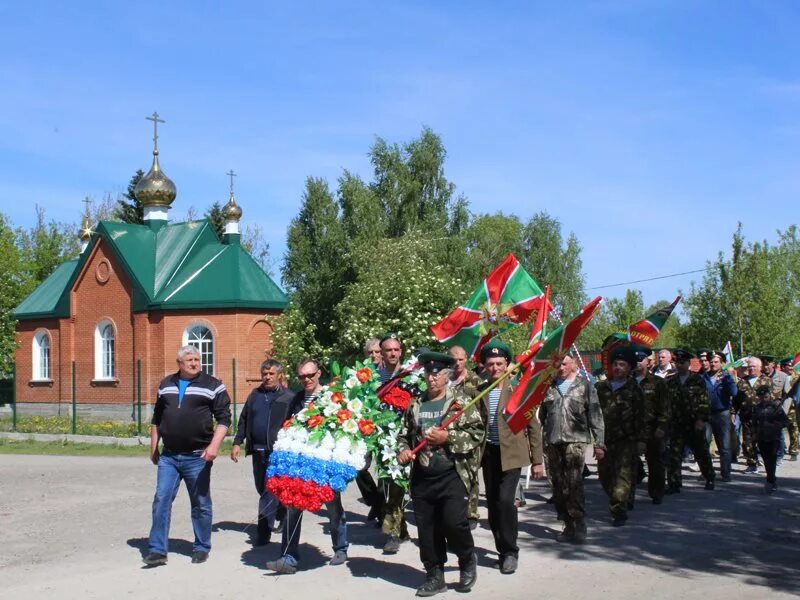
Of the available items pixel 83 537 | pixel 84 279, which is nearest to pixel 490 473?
pixel 83 537

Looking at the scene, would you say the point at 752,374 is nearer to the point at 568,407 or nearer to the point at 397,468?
the point at 568,407

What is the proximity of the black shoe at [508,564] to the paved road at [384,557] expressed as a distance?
0.09m

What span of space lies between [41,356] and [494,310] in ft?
106

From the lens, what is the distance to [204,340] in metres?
35.7

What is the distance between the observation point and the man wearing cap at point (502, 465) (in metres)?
8.12

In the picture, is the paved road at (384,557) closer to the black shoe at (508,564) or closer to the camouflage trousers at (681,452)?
the black shoe at (508,564)

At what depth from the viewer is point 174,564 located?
333 inches

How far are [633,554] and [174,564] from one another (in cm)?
405

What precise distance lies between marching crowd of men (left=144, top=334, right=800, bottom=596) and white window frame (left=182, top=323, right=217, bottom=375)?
2486 centimetres

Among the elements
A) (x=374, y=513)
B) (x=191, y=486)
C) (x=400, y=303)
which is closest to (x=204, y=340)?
(x=400, y=303)

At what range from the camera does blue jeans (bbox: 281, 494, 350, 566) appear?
8.13m

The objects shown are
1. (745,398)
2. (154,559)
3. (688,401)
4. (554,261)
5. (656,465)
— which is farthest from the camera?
(554,261)

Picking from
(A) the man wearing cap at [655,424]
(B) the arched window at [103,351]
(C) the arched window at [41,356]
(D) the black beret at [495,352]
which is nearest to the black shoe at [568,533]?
(D) the black beret at [495,352]

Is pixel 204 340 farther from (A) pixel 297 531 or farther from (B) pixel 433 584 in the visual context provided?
(B) pixel 433 584
